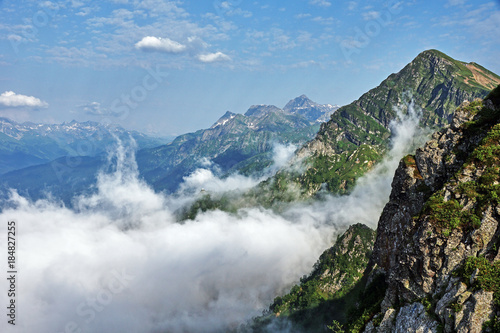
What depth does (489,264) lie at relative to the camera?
41031mm

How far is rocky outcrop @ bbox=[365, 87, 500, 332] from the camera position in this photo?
1580 inches

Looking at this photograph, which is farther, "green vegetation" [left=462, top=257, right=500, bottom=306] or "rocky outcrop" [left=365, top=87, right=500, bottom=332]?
"rocky outcrop" [left=365, top=87, right=500, bottom=332]

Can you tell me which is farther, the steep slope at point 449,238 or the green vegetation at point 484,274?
the steep slope at point 449,238

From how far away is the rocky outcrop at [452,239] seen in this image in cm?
4012

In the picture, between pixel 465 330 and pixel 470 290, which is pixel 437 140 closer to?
pixel 470 290

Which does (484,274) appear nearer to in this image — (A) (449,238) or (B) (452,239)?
(B) (452,239)

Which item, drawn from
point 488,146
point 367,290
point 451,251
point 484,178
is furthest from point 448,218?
point 367,290

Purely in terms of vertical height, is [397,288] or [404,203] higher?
[404,203]

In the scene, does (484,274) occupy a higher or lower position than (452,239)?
lower

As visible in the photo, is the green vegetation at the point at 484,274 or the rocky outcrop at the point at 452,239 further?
the rocky outcrop at the point at 452,239

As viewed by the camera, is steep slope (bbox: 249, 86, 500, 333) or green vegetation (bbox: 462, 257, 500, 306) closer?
green vegetation (bbox: 462, 257, 500, 306)

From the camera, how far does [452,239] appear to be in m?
46.7

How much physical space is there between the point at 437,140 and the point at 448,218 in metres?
A: 25.1

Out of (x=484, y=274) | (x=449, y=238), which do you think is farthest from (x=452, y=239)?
(x=484, y=274)
